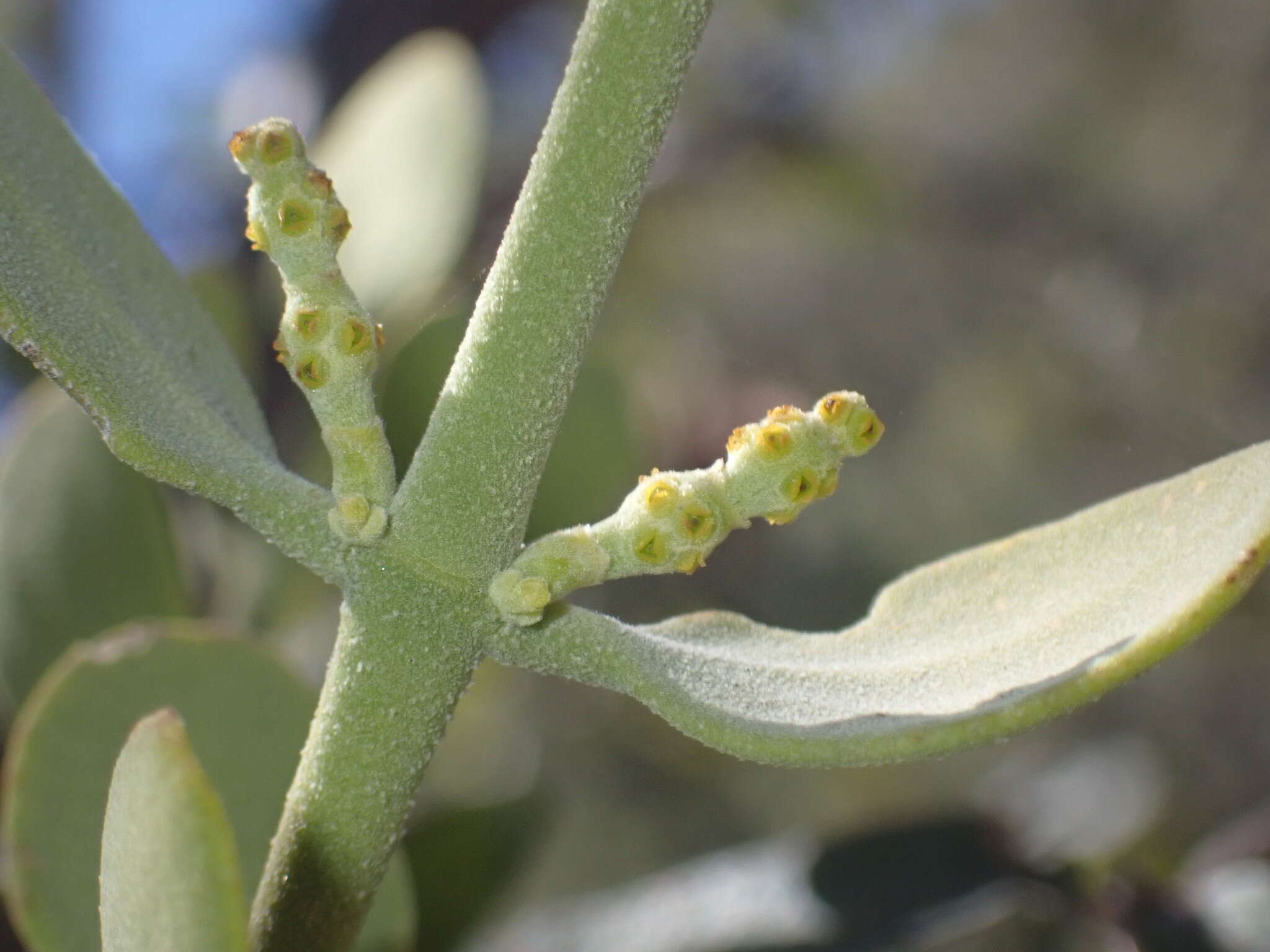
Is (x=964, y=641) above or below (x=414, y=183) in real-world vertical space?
below

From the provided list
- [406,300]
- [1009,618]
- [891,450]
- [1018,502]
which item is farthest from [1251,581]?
[891,450]

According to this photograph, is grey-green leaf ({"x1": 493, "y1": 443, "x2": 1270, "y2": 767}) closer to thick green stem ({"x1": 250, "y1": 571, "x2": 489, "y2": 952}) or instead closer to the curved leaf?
thick green stem ({"x1": 250, "y1": 571, "x2": 489, "y2": 952})

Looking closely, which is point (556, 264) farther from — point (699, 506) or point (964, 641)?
point (964, 641)

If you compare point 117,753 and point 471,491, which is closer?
point 471,491

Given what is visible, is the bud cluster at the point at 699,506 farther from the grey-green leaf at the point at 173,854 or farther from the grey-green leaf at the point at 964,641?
the grey-green leaf at the point at 173,854

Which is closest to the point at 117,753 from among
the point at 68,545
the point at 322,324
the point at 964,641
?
the point at 68,545

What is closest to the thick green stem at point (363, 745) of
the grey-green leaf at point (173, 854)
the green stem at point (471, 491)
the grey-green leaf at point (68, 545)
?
the green stem at point (471, 491)

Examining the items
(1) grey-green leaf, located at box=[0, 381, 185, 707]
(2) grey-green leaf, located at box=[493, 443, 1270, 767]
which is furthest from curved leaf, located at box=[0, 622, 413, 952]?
(2) grey-green leaf, located at box=[493, 443, 1270, 767]
